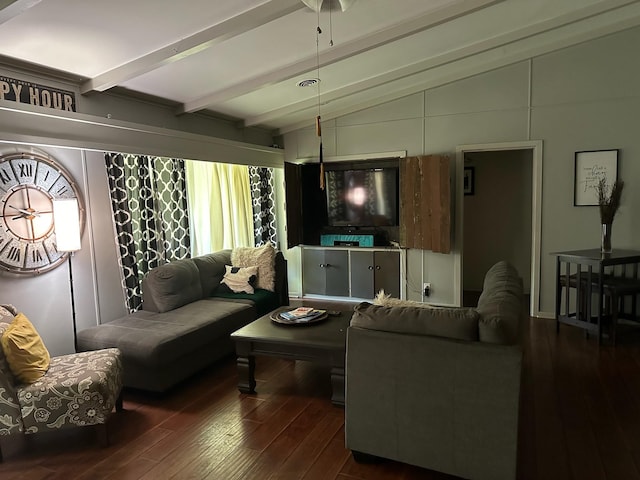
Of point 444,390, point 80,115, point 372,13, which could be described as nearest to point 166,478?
point 444,390

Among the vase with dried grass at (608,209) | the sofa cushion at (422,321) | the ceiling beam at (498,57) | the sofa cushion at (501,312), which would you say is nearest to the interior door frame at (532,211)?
the vase with dried grass at (608,209)

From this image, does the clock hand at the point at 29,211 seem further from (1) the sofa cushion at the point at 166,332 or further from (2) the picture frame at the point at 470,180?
(2) the picture frame at the point at 470,180

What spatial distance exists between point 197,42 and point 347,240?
3400 millimetres

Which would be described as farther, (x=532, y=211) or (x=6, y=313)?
(x=532, y=211)

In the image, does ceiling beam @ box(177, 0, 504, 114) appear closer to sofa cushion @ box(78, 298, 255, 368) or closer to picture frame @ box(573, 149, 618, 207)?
sofa cushion @ box(78, 298, 255, 368)

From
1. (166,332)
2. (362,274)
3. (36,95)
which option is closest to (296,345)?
(166,332)

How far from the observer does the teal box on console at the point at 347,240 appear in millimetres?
5672

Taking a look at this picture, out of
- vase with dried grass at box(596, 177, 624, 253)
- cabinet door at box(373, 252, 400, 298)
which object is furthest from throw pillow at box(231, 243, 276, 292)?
vase with dried grass at box(596, 177, 624, 253)

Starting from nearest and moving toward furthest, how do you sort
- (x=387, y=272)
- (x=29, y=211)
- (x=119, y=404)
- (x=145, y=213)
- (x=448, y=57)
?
(x=119, y=404) → (x=29, y=211) → (x=145, y=213) → (x=448, y=57) → (x=387, y=272)

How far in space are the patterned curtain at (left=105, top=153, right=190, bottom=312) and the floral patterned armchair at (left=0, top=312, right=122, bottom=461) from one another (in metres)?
1.46

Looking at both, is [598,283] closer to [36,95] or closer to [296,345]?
[296,345]

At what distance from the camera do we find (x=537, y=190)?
4820mm

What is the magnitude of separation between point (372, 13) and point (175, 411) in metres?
3.25

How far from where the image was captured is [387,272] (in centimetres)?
562
